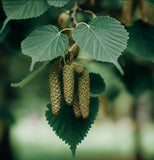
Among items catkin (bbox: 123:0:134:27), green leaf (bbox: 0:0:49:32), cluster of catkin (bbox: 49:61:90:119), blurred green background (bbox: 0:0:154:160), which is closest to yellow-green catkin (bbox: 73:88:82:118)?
cluster of catkin (bbox: 49:61:90:119)

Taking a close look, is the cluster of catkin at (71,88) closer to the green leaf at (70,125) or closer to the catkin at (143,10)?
the green leaf at (70,125)

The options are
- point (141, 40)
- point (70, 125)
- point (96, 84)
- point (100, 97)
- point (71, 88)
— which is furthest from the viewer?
point (100, 97)

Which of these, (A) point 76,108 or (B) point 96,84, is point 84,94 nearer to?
(A) point 76,108

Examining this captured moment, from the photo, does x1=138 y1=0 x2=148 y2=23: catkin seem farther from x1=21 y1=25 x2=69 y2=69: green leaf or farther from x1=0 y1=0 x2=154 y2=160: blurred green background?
x1=21 y1=25 x2=69 y2=69: green leaf

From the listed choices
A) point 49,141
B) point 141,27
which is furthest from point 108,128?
point 141,27

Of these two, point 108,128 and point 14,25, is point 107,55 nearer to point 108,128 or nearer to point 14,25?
point 14,25

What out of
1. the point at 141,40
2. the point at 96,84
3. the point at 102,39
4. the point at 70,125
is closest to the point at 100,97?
the point at 141,40
